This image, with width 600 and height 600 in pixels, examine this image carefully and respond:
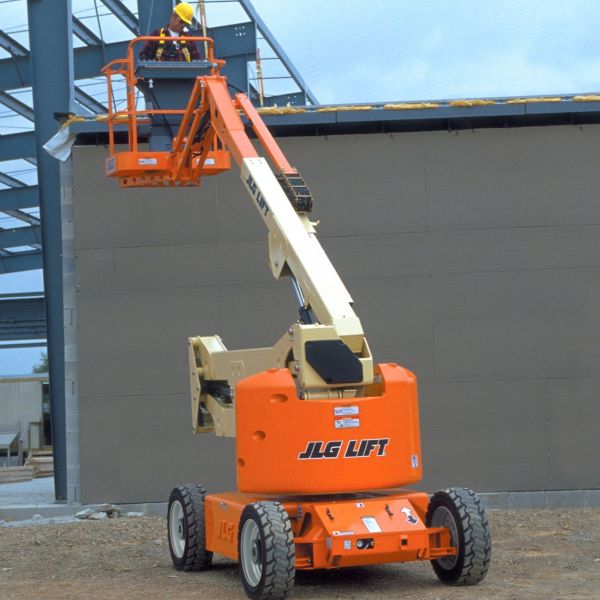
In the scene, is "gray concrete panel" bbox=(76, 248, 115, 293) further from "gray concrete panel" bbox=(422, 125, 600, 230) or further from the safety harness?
"gray concrete panel" bbox=(422, 125, 600, 230)

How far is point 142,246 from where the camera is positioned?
15938 millimetres

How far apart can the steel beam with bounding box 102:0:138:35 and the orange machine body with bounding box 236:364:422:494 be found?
1637 cm

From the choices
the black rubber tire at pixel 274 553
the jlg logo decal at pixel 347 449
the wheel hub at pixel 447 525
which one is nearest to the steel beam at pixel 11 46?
the jlg logo decal at pixel 347 449

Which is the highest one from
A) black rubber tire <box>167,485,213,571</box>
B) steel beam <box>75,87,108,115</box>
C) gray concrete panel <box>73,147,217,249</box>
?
steel beam <box>75,87,108,115</box>

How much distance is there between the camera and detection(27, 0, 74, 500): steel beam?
1652 centimetres

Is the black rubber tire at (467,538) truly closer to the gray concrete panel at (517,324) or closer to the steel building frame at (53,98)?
the gray concrete panel at (517,324)

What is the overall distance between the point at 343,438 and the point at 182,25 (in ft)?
20.8

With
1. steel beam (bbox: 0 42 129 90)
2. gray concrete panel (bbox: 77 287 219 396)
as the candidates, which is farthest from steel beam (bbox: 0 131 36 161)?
gray concrete panel (bbox: 77 287 219 396)

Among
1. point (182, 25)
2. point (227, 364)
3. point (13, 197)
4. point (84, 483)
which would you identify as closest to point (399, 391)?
point (227, 364)

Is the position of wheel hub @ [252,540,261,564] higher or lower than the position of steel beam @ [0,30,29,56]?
lower

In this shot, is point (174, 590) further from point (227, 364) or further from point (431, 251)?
point (431, 251)

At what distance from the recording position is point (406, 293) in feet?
52.1

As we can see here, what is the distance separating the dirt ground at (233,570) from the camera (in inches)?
390

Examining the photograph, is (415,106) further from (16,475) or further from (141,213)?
(16,475)
